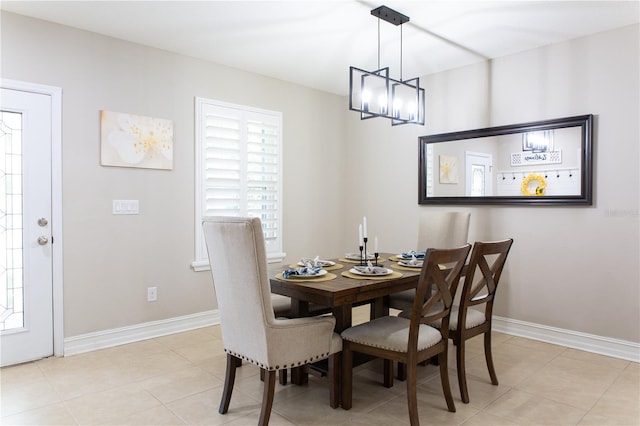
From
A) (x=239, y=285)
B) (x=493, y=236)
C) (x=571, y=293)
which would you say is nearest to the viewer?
(x=239, y=285)

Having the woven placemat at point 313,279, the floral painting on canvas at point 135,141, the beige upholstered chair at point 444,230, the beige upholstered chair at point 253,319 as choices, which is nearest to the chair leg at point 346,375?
the beige upholstered chair at point 253,319

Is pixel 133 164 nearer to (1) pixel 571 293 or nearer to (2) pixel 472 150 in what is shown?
(2) pixel 472 150

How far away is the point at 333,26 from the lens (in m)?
3.25

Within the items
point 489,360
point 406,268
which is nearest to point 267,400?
point 406,268

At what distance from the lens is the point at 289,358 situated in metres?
2.12

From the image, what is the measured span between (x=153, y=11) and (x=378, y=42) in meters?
1.78

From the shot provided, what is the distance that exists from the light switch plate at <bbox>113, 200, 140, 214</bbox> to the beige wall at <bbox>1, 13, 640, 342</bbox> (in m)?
0.05

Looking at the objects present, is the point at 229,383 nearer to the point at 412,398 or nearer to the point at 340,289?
the point at 340,289

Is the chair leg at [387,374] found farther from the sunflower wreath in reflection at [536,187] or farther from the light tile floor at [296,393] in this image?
the sunflower wreath in reflection at [536,187]

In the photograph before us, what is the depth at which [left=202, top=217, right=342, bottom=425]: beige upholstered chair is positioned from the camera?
2010mm

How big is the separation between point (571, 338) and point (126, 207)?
3886mm

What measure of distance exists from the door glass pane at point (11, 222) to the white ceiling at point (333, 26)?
87cm

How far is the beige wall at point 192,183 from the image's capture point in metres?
3.22

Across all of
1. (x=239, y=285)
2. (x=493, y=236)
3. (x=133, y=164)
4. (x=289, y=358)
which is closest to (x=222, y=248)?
(x=239, y=285)
